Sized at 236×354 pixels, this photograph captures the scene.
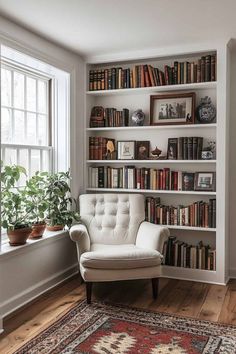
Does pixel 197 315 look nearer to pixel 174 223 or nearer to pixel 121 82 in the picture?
pixel 174 223

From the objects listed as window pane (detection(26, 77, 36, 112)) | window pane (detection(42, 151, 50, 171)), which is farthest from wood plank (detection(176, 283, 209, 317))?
window pane (detection(26, 77, 36, 112))

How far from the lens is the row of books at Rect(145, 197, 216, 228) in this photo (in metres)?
3.72

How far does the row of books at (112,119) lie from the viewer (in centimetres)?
413

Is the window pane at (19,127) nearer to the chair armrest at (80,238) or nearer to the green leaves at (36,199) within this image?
the green leaves at (36,199)

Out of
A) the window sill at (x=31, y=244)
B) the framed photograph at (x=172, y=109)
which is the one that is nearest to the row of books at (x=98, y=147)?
the framed photograph at (x=172, y=109)

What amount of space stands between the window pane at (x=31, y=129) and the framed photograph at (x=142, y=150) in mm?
1127

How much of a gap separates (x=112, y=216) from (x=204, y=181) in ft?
3.33

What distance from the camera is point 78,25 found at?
314 centimetres

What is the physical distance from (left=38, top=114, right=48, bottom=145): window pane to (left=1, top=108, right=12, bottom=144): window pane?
45 cm

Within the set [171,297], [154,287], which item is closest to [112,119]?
[154,287]

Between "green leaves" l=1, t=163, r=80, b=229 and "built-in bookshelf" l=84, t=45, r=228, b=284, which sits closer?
"green leaves" l=1, t=163, r=80, b=229

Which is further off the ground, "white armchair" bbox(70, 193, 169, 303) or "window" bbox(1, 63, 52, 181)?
"window" bbox(1, 63, 52, 181)

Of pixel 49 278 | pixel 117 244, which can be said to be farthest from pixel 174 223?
pixel 49 278

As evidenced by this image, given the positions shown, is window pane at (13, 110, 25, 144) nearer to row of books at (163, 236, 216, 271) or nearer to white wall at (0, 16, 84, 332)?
white wall at (0, 16, 84, 332)
